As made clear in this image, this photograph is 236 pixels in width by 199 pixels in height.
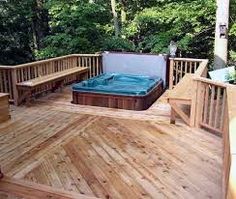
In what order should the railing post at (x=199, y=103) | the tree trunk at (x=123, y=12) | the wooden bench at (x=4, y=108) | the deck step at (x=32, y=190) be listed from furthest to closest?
the tree trunk at (x=123, y=12) → the wooden bench at (x=4, y=108) → the railing post at (x=199, y=103) → the deck step at (x=32, y=190)

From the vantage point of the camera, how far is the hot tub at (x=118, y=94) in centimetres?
640

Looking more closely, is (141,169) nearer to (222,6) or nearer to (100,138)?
(100,138)

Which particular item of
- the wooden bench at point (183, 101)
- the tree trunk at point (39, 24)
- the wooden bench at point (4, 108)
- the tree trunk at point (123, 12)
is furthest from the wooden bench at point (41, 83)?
the tree trunk at point (123, 12)

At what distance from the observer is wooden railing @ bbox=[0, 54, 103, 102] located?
6.57 m

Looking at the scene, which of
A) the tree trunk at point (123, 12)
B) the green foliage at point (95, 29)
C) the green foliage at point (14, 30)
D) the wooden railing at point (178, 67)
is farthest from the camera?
the tree trunk at point (123, 12)

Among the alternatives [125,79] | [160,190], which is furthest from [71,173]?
[125,79]

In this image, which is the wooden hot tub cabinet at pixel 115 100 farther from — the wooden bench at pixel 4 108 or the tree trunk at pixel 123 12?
the tree trunk at pixel 123 12

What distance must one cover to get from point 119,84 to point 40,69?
73.0 inches

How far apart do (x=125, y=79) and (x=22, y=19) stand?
473cm

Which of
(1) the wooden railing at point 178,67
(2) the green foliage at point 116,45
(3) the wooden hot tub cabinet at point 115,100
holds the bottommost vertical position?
(3) the wooden hot tub cabinet at point 115,100

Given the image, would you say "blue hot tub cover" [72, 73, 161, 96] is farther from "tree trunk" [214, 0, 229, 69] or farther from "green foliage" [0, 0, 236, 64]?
"green foliage" [0, 0, 236, 64]

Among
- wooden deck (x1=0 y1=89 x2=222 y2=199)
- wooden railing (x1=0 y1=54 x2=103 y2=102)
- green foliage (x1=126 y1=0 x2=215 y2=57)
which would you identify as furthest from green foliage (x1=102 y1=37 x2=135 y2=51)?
wooden deck (x1=0 y1=89 x2=222 y2=199)

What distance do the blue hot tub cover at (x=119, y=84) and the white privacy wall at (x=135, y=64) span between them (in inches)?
9.7

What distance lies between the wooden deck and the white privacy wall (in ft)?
→ 6.89
